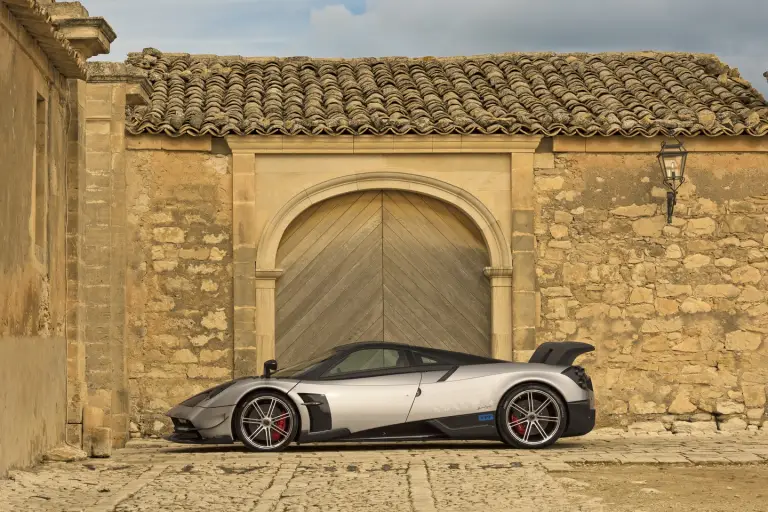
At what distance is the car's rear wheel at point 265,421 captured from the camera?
12539 mm

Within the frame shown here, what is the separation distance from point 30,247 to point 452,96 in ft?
23.3

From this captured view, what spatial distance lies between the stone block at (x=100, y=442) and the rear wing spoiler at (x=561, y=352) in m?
4.27

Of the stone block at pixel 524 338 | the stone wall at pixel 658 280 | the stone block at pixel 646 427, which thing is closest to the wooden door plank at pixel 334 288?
the stone block at pixel 524 338

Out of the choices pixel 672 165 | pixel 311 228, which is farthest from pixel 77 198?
pixel 672 165

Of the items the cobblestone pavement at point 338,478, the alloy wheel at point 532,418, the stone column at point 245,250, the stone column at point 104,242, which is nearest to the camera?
Answer: the cobblestone pavement at point 338,478

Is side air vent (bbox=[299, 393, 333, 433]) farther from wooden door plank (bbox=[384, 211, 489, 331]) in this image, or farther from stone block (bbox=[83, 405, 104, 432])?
wooden door plank (bbox=[384, 211, 489, 331])

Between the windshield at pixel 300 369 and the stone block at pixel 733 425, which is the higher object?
the windshield at pixel 300 369

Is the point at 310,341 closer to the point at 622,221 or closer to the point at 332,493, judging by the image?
the point at 622,221

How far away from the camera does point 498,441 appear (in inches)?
559

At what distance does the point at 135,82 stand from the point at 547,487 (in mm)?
7291

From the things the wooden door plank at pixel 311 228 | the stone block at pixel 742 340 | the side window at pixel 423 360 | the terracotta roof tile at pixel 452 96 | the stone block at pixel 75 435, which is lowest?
the stone block at pixel 75 435

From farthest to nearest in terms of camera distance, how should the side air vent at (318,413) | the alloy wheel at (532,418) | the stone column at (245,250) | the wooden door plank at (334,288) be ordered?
the wooden door plank at (334,288) → the stone column at (245,250) → the alloy wheel at (532,418) → the side air vent at (318,413)

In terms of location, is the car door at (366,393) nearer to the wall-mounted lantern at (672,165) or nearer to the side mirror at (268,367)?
the side mirror at (268,367)

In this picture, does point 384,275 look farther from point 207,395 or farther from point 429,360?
Answer: point 207,395
